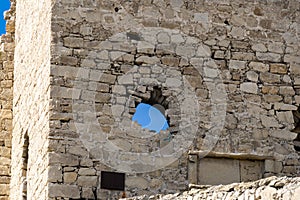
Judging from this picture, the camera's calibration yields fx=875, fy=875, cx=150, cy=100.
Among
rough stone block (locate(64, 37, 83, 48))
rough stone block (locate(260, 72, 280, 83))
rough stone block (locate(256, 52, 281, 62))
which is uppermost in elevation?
rough stone block (locate(64, 37, 83, 48))

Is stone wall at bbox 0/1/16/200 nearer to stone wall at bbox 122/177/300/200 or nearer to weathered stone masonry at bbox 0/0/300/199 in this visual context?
weathered stone masonry at bbox 0/0/300/199

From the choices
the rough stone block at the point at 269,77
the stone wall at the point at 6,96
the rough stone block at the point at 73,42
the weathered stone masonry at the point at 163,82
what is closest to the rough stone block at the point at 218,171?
the weathered stone masonry at the point at 163,82

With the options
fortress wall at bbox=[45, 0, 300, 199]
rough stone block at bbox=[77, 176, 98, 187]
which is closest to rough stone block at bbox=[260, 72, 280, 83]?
fortress wall at bbox=[45, 0, 300, 199]

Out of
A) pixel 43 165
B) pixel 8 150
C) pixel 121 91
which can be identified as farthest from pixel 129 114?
pixel 8 150

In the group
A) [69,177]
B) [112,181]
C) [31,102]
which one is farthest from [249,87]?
[31,102]

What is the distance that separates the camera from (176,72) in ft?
35.2

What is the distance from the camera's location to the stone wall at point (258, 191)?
608 cm

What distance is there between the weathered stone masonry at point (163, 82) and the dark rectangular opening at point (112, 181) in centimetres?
8

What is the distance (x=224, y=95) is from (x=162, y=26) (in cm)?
115

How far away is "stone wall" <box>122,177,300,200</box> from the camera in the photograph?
6078mm

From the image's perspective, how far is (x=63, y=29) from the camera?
1056 centimetres

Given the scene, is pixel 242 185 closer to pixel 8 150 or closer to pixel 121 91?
pixel 121 91

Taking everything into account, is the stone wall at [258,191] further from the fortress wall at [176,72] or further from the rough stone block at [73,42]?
the rough stone block at [73,42]

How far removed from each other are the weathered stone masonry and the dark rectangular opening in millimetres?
84
